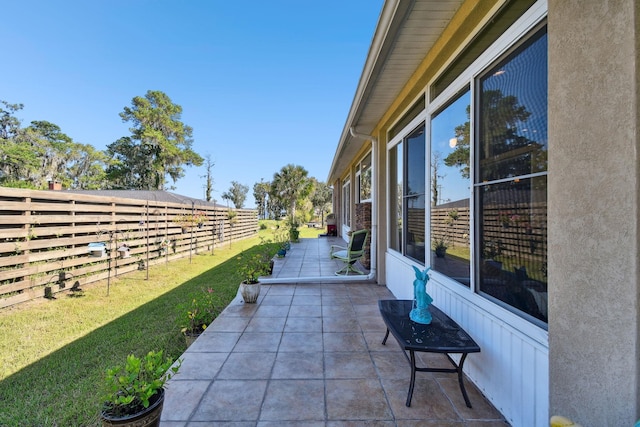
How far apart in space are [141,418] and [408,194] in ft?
11.2

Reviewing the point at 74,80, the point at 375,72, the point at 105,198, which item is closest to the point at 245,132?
A: the point at 74,80

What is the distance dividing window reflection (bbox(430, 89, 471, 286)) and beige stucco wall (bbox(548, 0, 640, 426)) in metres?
1.06

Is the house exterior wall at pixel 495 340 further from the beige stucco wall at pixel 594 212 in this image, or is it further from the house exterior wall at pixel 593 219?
the beige stucco wall at pixel 594 212

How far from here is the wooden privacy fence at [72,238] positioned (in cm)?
404

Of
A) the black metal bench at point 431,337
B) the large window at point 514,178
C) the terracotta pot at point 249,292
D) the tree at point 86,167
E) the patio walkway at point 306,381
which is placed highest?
the tree at point 86,167

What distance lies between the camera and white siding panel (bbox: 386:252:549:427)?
4.86 feet

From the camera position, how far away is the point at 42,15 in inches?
348

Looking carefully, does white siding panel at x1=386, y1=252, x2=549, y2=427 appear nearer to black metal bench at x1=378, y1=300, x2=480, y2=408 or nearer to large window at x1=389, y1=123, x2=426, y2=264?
black metal bench at x1=378, y1=300, x2=480, y2=408

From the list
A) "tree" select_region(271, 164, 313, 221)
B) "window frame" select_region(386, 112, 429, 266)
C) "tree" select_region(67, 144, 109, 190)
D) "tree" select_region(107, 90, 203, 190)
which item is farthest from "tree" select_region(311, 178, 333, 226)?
"window frame" select_region(386, 112, 429, 266)

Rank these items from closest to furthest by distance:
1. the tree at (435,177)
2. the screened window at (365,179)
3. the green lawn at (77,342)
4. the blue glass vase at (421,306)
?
the green lawn at (77,342), the blue glass vase at (421,306), the tree at (435,177), the screened window at (365,179)

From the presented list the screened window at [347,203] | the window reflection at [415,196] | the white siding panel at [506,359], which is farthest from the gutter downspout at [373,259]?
the screened window at [347,203]

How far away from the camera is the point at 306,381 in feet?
7.14

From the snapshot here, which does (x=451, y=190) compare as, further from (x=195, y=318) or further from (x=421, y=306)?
(x=195, y=318)

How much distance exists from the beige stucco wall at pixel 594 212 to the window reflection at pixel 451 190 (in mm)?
1060
